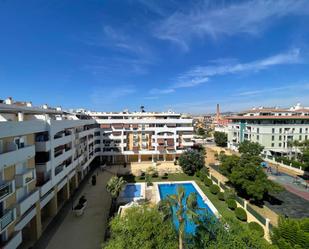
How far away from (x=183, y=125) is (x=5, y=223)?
42.2 m

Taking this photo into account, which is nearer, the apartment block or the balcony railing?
the balcony railing

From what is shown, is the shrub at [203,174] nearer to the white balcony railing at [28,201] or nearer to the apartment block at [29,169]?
the apartment block at [29,169]

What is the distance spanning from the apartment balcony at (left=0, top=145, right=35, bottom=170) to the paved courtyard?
856 centimetres

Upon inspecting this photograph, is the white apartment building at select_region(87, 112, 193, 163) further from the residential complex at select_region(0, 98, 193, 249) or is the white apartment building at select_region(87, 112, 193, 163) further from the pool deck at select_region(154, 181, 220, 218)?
the pool deck at select_region(154, 181, 220, 218)

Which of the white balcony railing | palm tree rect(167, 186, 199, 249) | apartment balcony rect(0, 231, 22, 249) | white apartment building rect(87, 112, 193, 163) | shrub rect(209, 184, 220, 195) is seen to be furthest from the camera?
white apartment building rect(87, 112, 193, 163)

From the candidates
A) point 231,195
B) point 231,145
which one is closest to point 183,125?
point 231,195

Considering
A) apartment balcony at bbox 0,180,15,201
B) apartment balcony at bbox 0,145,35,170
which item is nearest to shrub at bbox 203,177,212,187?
apartment balcony at bbox 0,145,35,170

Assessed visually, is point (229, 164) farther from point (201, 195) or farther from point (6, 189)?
point (6, 189)

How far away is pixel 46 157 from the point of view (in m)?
20.0

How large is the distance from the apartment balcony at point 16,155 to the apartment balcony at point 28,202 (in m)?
3.19

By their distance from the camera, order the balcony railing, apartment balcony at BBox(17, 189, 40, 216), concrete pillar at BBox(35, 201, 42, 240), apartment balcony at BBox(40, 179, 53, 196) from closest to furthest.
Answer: the balcony railing → apartment balcony at BBox(17, 189, 40, 216) → concrete pillar at BBox(35, 201, 42, 240) → apartment balcony at BBox(40, 179, 53, 196)

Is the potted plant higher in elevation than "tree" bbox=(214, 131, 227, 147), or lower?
lower

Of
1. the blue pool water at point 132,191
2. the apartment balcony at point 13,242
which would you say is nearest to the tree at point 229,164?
the blue pool water at point 132,191

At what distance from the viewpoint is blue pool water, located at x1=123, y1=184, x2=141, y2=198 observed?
99.5 feet
